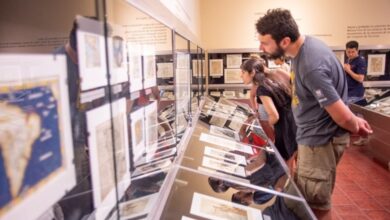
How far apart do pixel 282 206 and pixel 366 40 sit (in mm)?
6053

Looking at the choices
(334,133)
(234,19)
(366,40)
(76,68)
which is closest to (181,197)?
(76,68)

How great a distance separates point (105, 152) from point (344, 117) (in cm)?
150

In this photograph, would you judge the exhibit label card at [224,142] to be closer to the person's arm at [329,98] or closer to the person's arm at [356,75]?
the person's arm at [329,98]

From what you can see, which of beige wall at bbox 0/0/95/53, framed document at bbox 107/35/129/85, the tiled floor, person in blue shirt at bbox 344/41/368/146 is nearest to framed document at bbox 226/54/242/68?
person in blue shirt at bbox 344/41/368/146

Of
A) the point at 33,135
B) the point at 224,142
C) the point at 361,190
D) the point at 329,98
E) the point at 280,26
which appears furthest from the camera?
the point at 361,190

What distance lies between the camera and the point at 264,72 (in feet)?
9.77

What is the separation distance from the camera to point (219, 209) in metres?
1.30

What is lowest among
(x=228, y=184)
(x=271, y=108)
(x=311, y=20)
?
(x=228, y=184)

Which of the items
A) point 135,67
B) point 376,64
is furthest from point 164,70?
point 376,64

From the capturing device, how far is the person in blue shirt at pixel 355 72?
17.7 feet

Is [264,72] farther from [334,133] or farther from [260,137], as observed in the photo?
[334,133]

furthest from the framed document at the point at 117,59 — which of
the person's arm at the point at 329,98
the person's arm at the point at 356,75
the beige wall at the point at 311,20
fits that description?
the beige wall at the point at 311,20

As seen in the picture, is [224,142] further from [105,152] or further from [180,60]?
[105,152]

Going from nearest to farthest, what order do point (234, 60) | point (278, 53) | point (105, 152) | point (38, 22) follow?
point (105, 152), point (38, 22), point (278, 53), point (234, 60)
